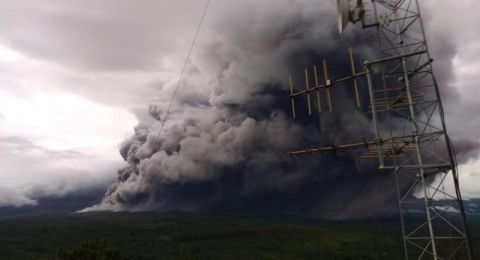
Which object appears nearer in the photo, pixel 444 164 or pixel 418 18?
pixel 444 164

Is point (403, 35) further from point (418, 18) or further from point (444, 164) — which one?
point (444, 164)

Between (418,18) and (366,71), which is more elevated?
(418,18)

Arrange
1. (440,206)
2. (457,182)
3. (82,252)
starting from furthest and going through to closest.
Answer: (82,252) < (440,206) < (457,182)

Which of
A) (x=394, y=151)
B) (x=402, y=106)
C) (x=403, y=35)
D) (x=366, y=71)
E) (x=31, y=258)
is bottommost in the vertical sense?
(x=31, y=258)

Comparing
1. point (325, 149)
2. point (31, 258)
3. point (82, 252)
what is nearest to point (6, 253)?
point (31, 258)

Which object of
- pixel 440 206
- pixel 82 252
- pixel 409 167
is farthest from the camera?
pixel 82 252

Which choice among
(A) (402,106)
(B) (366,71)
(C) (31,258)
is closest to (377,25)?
(B) (366,71)
